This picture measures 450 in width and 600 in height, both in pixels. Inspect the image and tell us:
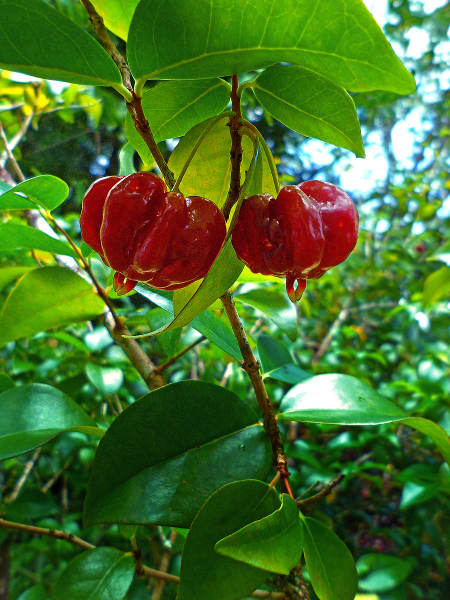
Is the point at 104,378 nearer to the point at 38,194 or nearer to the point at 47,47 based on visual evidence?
the point at 38,194

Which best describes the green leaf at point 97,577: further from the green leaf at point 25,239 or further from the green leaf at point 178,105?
the green leaf at point 178,105

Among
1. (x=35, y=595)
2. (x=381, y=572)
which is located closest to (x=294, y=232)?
(x=35, y=595)

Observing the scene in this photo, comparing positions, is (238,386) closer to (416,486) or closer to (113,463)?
(416,486)

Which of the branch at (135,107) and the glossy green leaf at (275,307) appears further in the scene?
the glossy green leaf at (275,307)

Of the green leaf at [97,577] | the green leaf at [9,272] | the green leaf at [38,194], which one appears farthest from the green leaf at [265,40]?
the green leaf at [97,577]

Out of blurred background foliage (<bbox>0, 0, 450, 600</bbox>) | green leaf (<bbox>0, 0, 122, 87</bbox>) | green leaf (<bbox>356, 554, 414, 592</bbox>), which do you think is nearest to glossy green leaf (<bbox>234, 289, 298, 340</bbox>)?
blurred background foliage (<bbox>0, 0, 450, 600</bbox>)

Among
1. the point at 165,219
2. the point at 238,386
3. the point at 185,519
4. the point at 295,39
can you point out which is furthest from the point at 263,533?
the point at 238,386

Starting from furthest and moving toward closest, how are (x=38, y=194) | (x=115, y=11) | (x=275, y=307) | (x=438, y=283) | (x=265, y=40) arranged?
(x=438, y=283) < (x=275, y=307) < (x=38, y=194) < (x=115, y=11) < (x=265, y=40)
